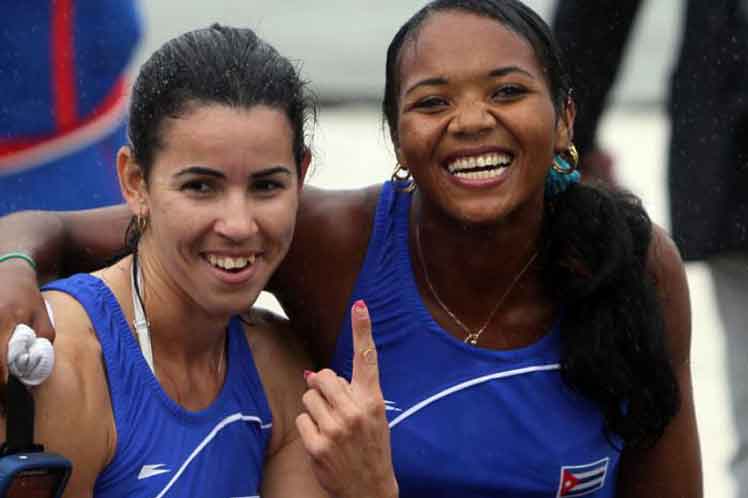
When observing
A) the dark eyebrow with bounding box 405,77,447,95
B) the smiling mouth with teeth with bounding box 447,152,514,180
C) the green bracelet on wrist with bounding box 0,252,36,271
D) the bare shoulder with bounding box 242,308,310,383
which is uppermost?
the dark eyebrow with bounding box 405,77,447,95

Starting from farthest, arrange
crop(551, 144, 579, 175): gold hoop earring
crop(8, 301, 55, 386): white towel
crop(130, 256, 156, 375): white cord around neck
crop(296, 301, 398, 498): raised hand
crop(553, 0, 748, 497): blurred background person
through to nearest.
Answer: crop(553, 0, 748, 497): blurred background person
crop(551, 144, 579, 175): gold hoop earring
crop(130, 256, 156, 375): white cord around neck
crop(296, 301, 398, 498): raised hand
crop(8, 301, 55, 386): white towel

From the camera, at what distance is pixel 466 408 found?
128 inches

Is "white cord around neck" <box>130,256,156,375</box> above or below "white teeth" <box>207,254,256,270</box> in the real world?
below

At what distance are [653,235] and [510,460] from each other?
0.56 metres

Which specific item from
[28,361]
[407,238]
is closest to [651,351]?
[407,238]

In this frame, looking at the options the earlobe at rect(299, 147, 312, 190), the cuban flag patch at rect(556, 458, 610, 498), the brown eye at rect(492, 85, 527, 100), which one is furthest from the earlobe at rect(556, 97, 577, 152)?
the cuban flag patch at rect(556, 458, 610, 498)

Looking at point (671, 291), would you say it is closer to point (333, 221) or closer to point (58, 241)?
point (333, 221)

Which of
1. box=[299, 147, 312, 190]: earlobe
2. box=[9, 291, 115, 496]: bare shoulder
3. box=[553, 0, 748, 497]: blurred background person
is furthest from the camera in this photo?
box=[553, 0, 748, 497]: blurred background person

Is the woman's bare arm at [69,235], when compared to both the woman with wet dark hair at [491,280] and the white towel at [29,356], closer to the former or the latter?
the woman with wet dark hair at [491,280]

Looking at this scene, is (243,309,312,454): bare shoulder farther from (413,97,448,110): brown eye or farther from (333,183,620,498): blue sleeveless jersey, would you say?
Result: (413,97,448,110): brown eye

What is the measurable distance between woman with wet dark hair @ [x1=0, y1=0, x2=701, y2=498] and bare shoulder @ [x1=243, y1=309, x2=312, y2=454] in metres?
0.10

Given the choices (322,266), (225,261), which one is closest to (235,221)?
(225,261)

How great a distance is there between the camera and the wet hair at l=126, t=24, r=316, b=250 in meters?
2.85

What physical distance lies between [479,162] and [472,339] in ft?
1.25
